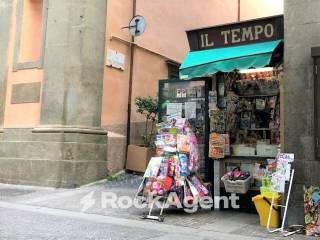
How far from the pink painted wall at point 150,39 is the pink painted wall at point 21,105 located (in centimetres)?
200

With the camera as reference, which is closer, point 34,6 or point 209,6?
point 34,6

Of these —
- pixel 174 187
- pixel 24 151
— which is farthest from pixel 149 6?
pixel 174 187

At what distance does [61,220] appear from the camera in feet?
26.9

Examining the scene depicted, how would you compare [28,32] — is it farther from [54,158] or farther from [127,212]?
[127,212]

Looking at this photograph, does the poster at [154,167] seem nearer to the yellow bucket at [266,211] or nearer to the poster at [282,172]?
the yellow bucket at [266,211]

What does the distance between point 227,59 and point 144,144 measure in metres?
7.11

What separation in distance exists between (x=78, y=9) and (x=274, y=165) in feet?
25.4

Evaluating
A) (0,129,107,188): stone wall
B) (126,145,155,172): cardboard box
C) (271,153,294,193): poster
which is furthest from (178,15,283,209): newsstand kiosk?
(126,145,155,172): cardboard box

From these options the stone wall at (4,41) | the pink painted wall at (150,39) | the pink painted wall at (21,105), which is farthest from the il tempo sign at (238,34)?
the stone wall at (4,41)

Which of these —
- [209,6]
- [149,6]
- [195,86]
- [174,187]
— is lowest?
[174,187]

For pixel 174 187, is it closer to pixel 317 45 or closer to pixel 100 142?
pixel 317 45

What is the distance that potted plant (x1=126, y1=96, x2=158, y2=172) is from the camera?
14.1m

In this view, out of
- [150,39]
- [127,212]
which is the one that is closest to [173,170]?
[127,212]

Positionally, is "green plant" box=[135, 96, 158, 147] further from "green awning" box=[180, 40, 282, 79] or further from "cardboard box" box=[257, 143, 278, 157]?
"cardboard box" box=[257, 143, 278, 157]
